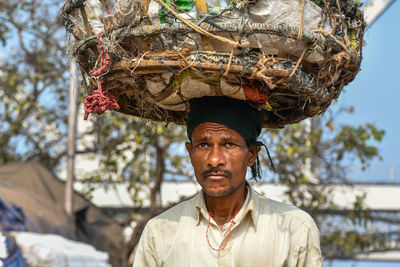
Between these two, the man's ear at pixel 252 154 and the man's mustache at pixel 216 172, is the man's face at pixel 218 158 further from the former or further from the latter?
the man's ear at pixel 252 154

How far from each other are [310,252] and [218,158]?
2.02ft

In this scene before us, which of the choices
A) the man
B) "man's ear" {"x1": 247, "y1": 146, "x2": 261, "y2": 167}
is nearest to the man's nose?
the man

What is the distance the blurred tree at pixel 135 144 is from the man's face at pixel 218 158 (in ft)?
14.2

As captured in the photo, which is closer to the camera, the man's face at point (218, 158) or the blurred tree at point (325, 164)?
the man's face at point (218, 158)

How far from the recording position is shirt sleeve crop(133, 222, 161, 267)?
3.20 metres

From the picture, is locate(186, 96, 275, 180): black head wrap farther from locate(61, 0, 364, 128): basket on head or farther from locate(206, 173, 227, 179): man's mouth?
locate(206, 173, 227, 179): man's mouth

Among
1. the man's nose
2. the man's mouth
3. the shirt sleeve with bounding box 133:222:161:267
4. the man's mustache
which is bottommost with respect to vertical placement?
the shirt sleeve with bounding box 133:222:161:267

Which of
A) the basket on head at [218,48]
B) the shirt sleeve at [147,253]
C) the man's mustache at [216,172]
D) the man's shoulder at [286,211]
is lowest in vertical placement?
the shirt sleeve at [147,253]

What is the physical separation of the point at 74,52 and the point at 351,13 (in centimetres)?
127

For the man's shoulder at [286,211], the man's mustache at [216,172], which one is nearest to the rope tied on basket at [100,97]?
the man's mustache at [216,172]

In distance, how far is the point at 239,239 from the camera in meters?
3.10

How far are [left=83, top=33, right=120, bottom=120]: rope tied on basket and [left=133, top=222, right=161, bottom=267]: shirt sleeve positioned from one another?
68cm

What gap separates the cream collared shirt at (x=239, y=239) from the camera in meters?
3.04

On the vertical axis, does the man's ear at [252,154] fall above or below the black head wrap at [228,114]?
below
